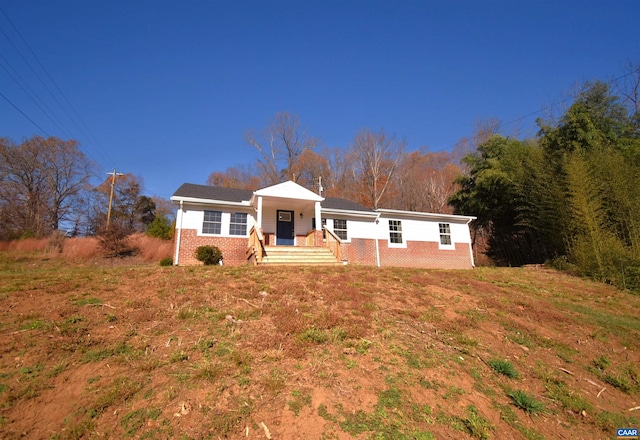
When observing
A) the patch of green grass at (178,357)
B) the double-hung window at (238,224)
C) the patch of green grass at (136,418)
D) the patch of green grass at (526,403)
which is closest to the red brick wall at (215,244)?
the double-hung window at (238,224)

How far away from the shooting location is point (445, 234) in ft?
56.6

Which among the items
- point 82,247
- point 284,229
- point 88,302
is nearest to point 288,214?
point 284,229

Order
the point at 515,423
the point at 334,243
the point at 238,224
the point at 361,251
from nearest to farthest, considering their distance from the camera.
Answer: the point at 515,423, the point at 334,243, the point at 238,224, the point at 361,251

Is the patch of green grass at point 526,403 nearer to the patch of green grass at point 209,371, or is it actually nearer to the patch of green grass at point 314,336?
the patch of green grass at point 314,336

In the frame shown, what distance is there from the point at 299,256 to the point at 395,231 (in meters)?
6.61

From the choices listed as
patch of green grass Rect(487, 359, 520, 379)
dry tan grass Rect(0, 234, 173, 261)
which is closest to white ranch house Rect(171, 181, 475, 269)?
dry tan grass Rect(0, 234, 173, 261)

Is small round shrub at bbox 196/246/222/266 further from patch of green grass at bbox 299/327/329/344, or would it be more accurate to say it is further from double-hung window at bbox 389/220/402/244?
double-hung window at bbox 389/220/402/244

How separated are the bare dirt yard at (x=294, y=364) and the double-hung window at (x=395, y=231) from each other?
9.73 m

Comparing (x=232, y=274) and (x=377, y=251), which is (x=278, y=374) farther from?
(x=377, y=251)

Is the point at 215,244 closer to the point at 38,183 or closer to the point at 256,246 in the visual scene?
the point at 256,246

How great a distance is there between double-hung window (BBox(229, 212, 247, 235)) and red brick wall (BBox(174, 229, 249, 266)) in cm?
32

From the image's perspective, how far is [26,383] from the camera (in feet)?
9.45

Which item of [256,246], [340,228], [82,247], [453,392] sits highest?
[340,228]

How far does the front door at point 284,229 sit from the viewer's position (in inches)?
569
